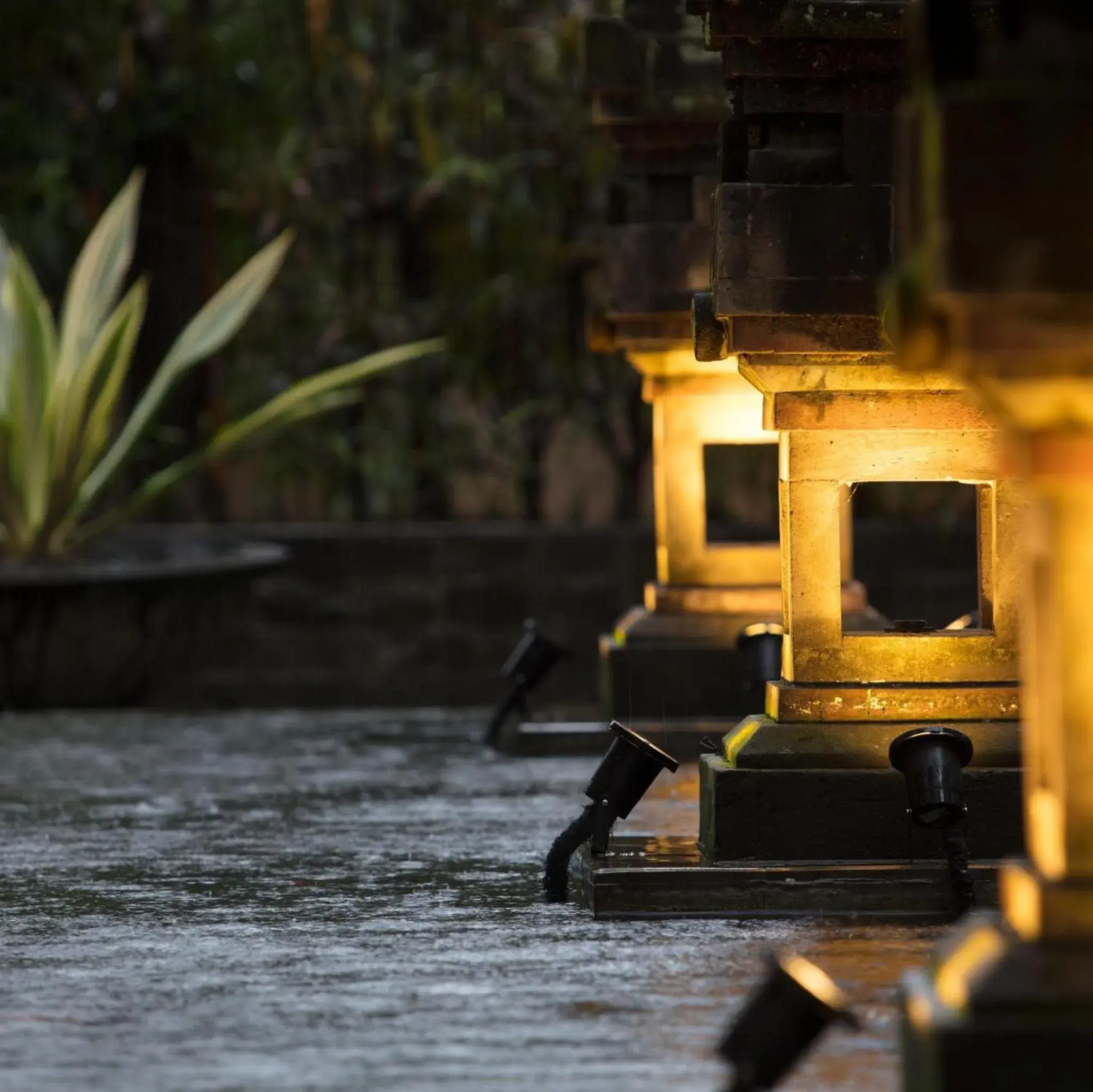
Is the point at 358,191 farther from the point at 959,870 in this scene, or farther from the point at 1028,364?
the point at 1028,364

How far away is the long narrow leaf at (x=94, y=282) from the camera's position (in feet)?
39.1

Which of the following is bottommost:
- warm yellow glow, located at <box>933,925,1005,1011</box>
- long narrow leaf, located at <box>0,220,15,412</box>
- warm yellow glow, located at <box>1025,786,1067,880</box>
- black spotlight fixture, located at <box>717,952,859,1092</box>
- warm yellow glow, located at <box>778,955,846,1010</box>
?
black spotlight fixture, located at <box>717,952,859,1092</box>

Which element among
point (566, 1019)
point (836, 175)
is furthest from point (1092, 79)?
point (836, 175)

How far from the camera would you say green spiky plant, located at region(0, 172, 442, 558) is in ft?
37.9

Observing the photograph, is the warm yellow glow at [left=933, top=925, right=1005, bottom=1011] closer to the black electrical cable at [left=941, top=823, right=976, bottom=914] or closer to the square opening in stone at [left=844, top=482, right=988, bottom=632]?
the black electrical cable at [left=941, top=823, right=976, bottom=914]

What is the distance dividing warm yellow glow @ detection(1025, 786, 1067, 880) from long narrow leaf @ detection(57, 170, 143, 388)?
7922mm

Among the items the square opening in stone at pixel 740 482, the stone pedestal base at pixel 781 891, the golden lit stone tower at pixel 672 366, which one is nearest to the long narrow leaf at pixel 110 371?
the golden lit stone tower at pixel 672 366

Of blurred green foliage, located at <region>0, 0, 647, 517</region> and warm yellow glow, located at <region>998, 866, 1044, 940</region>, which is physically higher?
blurred green foliage, located at <region>0, 0, 647, 517</region>

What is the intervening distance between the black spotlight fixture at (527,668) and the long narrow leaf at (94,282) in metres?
2.81

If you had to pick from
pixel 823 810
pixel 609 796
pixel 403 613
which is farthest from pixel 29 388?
pixel 823 810

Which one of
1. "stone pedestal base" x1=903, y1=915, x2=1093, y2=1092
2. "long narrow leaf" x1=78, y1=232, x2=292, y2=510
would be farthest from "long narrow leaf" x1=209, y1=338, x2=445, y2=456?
"stone pedestal base" x1=903, y1=915, x2=1093, y2=1092

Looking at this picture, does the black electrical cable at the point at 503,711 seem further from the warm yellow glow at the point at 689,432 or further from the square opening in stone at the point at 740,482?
the square opening in stone at the point at 740,482

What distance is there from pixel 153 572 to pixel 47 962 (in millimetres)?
5668

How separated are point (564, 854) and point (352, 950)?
0.83 metres
